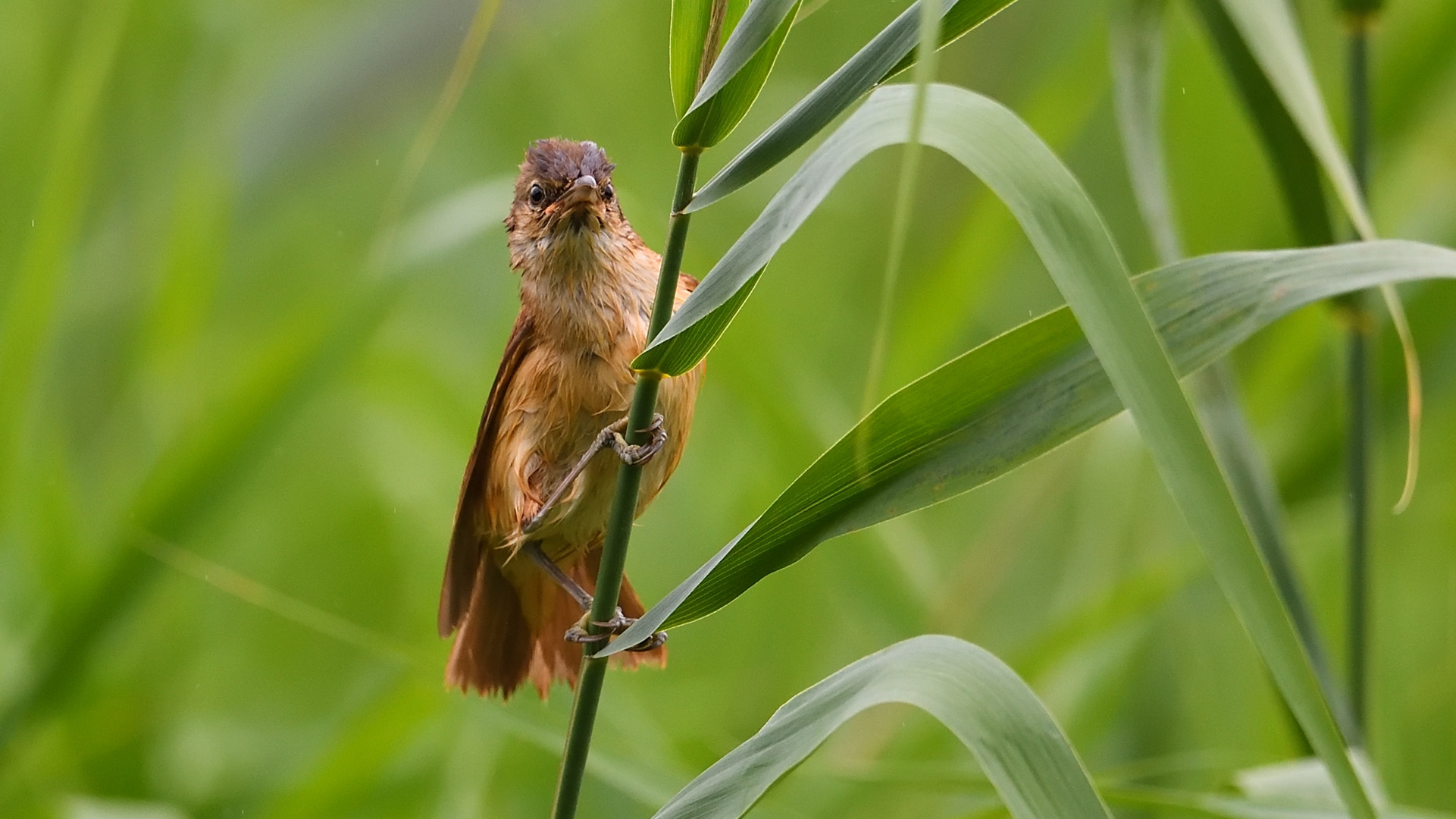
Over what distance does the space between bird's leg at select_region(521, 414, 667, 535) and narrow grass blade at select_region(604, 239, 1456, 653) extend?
0.39 ft

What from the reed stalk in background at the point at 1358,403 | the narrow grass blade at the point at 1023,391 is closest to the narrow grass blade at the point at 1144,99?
the reed stalk in background at the point at 1358,403

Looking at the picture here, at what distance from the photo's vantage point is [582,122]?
1671 mm

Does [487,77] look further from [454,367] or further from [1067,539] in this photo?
[1067,539]

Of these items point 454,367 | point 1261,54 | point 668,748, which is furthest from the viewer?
point 454,367

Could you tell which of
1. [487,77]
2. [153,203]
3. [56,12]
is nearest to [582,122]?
[487,77]

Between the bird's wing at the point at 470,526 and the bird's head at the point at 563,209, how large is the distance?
0.35 feet

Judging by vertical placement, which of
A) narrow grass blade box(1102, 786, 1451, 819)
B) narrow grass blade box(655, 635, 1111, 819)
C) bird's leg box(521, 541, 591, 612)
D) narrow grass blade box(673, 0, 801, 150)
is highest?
narrow grass blade box(673, 0, 801, 150)

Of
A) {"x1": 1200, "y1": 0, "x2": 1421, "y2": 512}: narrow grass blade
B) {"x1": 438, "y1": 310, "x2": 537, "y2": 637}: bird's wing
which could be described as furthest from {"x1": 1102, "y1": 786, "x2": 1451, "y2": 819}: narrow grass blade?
{"x1": 438, "y1": 310, "x2": 537, "y2": 637}: bird's wing

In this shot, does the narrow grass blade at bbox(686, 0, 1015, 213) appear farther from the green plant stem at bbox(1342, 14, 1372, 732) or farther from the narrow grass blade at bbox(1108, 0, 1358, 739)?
the green plant stem at bbox(1342, 14, 1372, 732)

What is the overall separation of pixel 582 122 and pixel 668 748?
2.83 ft

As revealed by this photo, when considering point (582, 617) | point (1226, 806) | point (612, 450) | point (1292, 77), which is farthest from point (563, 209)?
point (1226, 806)

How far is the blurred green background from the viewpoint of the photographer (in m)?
1.67

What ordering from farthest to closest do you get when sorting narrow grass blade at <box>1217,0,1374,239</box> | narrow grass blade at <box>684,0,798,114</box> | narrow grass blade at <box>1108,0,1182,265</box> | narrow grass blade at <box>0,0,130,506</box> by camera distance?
narrow grass blade at <box>0,0,130,506</box>, narrow grass blade at <box>1108,0,1182,265</box>, narrow grass blade at <box>1217,0,1374,239</box>, narrow grass blade at <box>684,0,798,114</box>

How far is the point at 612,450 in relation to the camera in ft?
3.43
